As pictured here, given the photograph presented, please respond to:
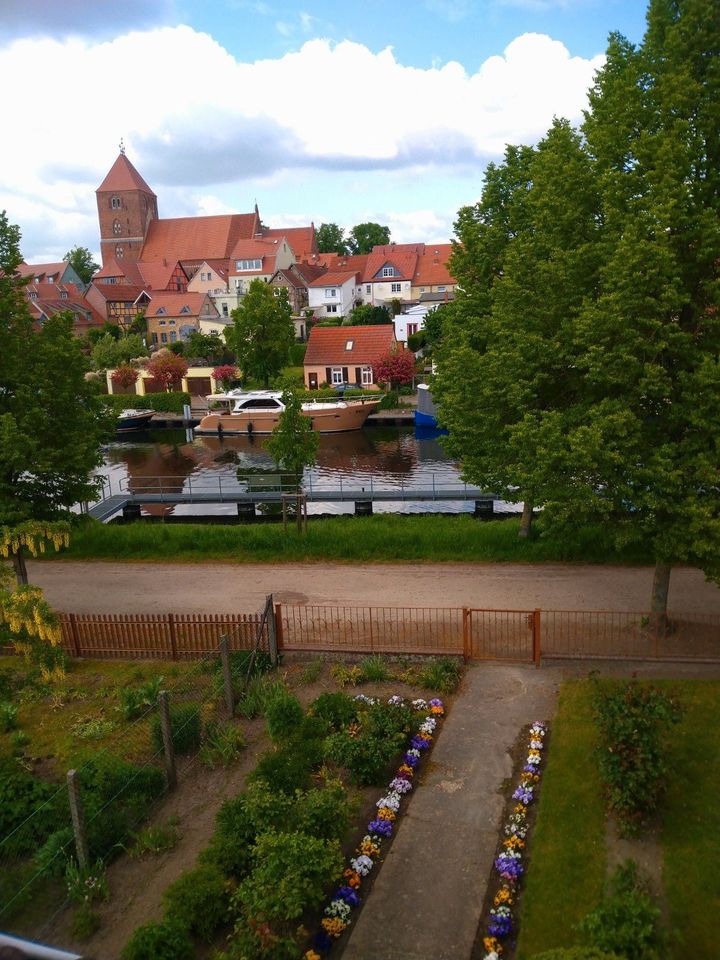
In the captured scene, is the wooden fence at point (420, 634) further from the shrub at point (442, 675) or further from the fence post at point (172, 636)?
the shrub at point (442, 675)

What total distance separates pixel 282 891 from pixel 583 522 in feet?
28.2

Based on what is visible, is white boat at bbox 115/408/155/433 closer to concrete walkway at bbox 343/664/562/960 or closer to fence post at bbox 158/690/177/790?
concrete walkway at bbox 343/664/562/960

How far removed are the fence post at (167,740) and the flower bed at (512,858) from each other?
16.2ft

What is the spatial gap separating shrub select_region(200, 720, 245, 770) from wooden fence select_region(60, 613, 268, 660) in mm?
2676

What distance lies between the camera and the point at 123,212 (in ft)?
380

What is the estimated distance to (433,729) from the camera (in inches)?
506

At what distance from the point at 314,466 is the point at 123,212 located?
98.3 metres

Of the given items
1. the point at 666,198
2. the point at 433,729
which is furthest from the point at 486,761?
the point at 666,198

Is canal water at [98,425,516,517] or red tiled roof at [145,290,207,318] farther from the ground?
red tiled roof at [145,290,207,318]

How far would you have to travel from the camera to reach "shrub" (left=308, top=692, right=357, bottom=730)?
12969mm

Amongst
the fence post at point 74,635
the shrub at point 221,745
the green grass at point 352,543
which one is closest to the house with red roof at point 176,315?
the green grass at point 352,543

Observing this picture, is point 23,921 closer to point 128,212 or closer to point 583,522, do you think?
point 583,522

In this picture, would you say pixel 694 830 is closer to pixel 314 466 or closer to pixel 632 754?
pixel 632 754

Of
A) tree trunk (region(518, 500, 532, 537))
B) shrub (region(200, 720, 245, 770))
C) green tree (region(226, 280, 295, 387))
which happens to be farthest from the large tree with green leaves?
green tree (region(226, 280, 295, 387))
